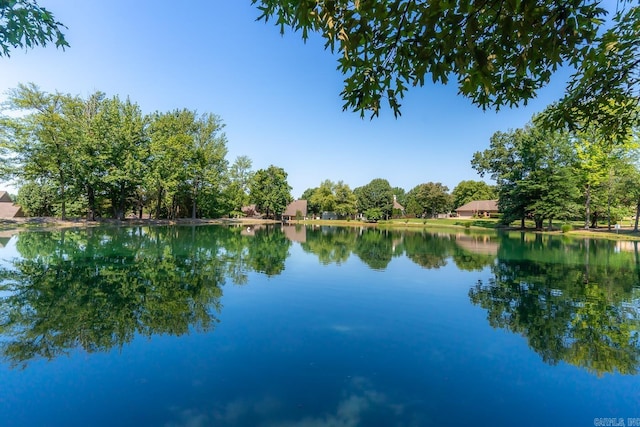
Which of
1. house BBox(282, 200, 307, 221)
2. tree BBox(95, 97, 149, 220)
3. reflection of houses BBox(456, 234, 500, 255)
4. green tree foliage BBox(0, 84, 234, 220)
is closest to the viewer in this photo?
reflection of houses BBox(456, 234, 500, 255)

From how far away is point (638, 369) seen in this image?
5.17 meters

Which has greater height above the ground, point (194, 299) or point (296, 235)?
point (296, 235)

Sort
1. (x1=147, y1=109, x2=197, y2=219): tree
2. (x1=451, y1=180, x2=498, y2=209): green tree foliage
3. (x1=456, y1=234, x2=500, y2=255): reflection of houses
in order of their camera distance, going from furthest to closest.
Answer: (x1=451, y1=180, x2=498, y2=209): green tree foliage, (x1=147, y1=109, x2=197, y2=219): tree, (x1=456, y1=234, x2=500, y2=255): reflection of houses

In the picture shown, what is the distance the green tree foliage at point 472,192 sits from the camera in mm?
81375

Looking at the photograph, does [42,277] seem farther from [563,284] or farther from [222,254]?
[563,284]

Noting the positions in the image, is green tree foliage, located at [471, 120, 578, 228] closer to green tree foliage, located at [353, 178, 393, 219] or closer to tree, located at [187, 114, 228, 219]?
green tree foliage, located at [353, 178, 393, 219]

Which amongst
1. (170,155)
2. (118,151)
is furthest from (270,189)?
(118,151)

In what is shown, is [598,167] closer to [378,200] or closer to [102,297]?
[378,200]

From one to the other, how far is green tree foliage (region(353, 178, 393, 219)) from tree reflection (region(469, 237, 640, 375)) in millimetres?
56804

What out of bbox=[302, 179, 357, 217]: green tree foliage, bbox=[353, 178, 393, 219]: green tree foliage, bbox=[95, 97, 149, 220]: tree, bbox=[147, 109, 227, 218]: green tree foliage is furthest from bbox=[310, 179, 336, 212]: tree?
bbox=[95, 97, 149, 220]: tree

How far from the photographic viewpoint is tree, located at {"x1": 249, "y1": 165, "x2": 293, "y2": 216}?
6247cm

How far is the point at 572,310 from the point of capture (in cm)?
815

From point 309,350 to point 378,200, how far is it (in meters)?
68.0

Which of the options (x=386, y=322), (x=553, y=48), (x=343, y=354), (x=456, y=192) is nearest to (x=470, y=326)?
(x=386, y=322)
